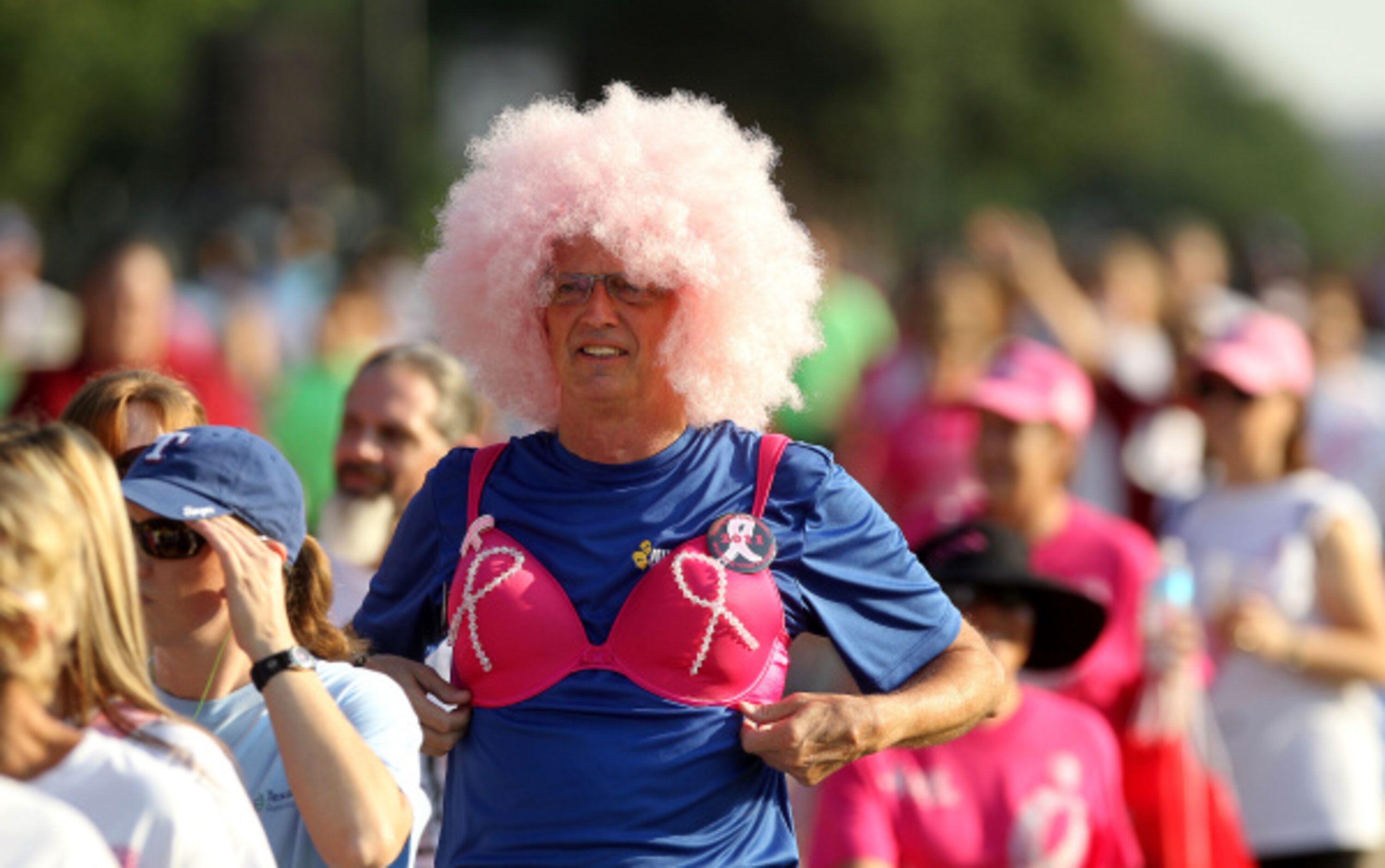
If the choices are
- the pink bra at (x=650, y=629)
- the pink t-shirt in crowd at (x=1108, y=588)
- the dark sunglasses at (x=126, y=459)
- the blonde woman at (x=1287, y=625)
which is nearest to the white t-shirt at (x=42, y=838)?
the pink bra at (x=650, y=629)

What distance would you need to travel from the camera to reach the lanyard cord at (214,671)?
3896mm

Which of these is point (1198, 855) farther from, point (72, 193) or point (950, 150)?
point (950, 150)

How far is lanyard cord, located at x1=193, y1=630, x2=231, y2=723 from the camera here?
3896 mm

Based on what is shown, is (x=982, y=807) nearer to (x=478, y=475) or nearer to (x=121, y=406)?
(x=478, y=475)

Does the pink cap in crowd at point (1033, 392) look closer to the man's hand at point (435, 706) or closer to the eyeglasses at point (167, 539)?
the man's hand at point (435, 706)

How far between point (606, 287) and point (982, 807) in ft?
6.66

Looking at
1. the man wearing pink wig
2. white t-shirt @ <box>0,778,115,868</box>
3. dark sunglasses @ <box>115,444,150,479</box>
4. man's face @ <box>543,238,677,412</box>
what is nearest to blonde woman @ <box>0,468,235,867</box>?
white t-shirt @ <box>0,778,115,868</box>

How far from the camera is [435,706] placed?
388 centimetres

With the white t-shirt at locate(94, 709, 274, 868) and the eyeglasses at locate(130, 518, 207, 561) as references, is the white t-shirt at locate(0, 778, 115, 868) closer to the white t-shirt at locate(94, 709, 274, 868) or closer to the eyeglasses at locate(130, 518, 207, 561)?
the white t-shirt at locate(94, 709, 274, 868)

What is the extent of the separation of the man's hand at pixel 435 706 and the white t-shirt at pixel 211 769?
2.48 ft

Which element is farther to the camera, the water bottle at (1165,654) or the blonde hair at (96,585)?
the water bottle at (1165,654)

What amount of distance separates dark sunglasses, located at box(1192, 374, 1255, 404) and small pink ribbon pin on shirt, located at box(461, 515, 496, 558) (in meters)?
4.14

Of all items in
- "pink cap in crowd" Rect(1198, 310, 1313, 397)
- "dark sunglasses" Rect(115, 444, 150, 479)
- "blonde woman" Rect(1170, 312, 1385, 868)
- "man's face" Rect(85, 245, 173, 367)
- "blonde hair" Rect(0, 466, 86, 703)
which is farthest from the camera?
"man's face" Rect(85, 245, 173, 367)

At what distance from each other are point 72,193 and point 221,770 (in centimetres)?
3834
